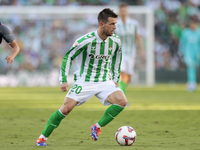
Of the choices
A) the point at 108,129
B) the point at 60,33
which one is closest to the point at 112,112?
the point at 108,129

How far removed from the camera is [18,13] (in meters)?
20.6

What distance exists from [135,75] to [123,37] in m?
10.4

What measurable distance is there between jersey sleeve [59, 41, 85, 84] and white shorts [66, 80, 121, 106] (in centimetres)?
25

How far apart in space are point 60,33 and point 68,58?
1568cm

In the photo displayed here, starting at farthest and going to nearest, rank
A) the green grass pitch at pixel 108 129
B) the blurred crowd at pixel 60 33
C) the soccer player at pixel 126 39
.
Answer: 1. the blurred crowd at pixel 60 33
2. the soccer player at pixel 126 39
3. the green grass pitch at pixel 108 129

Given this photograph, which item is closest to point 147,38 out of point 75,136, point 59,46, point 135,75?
point 135,75

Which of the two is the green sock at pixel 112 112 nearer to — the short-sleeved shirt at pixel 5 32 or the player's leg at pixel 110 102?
the player's leg at pixel 110 102

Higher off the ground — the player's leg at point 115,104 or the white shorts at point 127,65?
the player's leg at point 115,104

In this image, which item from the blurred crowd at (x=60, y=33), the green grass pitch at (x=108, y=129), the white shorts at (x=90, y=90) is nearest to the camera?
the green grass pitch at (x=108, y=129)

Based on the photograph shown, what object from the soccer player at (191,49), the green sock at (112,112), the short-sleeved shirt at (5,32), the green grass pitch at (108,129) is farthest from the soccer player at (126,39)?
the soccer player at (191,49)

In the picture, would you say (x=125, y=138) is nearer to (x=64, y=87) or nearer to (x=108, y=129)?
(x=64, y=87)

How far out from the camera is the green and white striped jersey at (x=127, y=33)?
959cm

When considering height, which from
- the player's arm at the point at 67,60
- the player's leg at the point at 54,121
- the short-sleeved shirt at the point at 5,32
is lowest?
the player's leg at the point at 54,121

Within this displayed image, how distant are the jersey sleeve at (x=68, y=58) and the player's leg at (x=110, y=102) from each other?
1.75 ft
